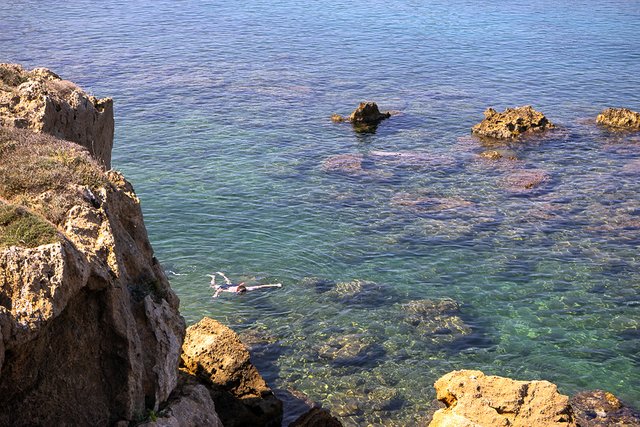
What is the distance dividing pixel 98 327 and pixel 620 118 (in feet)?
165

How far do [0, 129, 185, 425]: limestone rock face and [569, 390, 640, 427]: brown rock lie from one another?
546 inches

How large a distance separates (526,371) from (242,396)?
1083cm

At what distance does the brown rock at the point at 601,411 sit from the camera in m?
25.1

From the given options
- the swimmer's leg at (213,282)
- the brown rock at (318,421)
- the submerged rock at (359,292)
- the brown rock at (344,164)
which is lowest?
the submerged rock at (359,292)

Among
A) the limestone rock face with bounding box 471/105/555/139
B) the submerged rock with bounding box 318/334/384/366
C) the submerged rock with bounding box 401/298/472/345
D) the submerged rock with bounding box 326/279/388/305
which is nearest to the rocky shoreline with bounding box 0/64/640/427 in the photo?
the submerged rock with bounding box 318/334/384/366

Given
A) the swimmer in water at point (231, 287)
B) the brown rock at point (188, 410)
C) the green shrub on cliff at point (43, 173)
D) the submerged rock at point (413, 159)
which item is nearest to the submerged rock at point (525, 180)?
the submerged rock at point (413, 159)

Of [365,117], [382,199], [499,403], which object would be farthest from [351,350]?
[365,117]

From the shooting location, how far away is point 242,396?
24016 mm

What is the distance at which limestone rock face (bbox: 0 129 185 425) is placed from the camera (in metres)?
14.9

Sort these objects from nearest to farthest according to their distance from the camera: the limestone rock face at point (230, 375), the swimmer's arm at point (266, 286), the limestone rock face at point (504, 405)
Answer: the limestone rock face at point (504, 405) < the limestone rock face at point (230, 375) < the swimmer's arm at point (266, 286)

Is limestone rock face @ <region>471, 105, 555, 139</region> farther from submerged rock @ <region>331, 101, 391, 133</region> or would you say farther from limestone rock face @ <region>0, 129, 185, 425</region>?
limestone rock face @ <region>0, 129, 185, 425</region>

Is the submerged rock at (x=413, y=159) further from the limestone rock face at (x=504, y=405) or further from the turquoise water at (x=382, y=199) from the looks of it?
the limestone rock face at (x=504, y=405)

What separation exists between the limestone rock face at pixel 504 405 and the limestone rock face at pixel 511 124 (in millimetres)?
36087

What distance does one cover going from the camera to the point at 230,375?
79.4 feet
